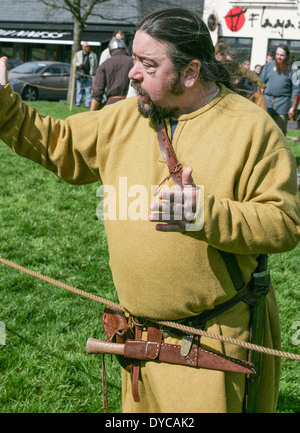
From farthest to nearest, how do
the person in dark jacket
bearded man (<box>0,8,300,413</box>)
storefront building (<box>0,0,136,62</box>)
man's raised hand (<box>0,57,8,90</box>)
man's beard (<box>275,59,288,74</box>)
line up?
storefront building (<box>0,0,136,62</box>) < man's beard (<box>275,59,288,74</box>) < the person in dark jacket < man's raised hand (<box>0,57,8,90</box>) < bearded man (<box>0,8,300,413</box>)

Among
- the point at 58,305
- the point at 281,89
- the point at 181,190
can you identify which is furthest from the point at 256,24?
the point at 181,190

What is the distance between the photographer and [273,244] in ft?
6.32

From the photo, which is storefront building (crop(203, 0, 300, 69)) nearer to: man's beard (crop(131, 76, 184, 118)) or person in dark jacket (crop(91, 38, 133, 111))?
person in dark jacket (crop(91, 38, 133, 111))

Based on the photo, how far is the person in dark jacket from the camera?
773 centimetres

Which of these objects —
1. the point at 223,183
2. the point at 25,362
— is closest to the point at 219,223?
the point at 223,183

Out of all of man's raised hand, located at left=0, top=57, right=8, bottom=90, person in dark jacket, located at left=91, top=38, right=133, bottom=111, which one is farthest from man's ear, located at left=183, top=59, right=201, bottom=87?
person in dark jacket, located at left=91, top=38, right=133, bottom=111

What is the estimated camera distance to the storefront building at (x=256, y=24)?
75.5 ft

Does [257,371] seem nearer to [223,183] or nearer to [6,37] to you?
[223,183]

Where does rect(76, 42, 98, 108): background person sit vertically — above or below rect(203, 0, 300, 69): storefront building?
below

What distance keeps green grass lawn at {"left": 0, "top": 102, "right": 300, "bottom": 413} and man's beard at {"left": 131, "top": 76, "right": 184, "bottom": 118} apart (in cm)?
161

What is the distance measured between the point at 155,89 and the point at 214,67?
0.29 m

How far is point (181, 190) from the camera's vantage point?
1.88m

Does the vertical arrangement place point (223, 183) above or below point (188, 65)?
below

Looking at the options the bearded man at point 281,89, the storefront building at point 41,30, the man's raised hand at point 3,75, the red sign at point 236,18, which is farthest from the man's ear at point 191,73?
the storefront building at point 41,30
